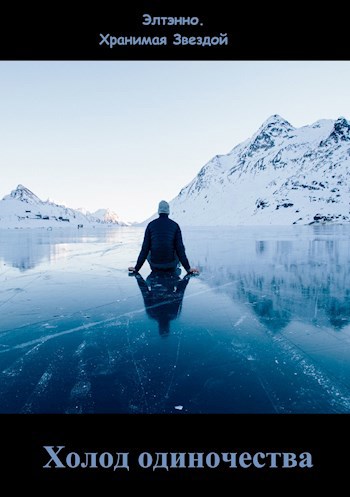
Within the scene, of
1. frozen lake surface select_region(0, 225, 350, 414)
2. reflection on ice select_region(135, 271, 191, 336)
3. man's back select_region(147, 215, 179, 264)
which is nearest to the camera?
frozen lake surface select_region(0, 225, 350, 414)

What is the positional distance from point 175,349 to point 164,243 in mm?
4409

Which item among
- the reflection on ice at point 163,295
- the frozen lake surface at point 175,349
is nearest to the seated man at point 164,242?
the reflection on ice at point 163,295

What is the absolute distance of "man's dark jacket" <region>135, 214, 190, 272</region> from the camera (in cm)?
716

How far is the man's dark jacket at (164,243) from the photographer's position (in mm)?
7164

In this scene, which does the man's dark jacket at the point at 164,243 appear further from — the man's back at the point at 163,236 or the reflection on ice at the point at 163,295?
the reflection on ice at the point at 163,295

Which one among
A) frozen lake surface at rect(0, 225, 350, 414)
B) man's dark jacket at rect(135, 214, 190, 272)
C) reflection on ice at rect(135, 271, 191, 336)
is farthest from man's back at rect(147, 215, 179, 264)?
frozen lake surface at rect(0, 225, 350, 414)

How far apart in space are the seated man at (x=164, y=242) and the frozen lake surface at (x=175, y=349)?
1408 mm

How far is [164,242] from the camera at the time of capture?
7281mm

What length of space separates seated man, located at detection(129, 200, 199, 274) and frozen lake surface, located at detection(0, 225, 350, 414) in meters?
1.41

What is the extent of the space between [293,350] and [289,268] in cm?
621

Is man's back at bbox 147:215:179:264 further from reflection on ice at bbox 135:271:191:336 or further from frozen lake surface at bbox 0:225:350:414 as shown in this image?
frozen lake surface at bbox 0:225:350:414
